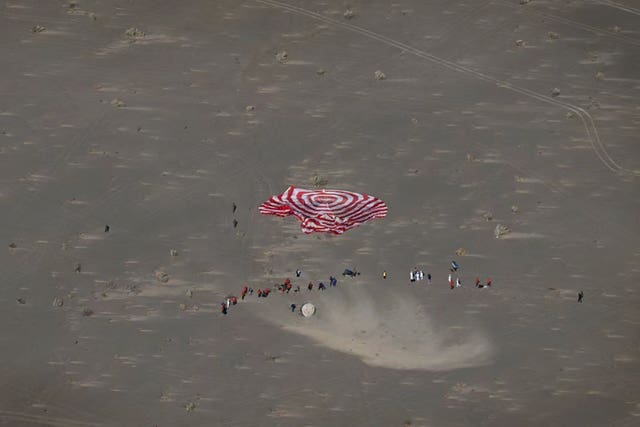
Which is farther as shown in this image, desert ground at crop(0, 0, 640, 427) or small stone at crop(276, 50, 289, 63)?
small stone at crop(276, 50, 289, 63)

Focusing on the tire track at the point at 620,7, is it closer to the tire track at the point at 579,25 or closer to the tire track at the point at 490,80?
the tire track at the point at 579,25

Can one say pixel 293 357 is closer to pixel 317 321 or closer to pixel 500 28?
pixel 317 321

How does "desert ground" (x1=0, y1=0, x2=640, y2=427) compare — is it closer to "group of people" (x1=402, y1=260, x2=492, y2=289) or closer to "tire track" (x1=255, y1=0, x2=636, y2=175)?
"tire track" (x1=255, y1=0, x2=636, y2=175)

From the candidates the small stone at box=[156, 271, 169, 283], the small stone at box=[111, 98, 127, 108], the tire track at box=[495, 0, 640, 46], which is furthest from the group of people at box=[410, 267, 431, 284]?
the tire track at box=[495, 0, 640, 46]

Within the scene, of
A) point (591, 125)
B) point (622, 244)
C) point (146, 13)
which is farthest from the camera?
point (146, 13)

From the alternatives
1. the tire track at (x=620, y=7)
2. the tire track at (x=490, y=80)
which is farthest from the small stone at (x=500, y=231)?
the tire track at (x=620, y=7)

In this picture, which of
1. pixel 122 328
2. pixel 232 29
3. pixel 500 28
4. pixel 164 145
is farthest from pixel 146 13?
pixel 122 328

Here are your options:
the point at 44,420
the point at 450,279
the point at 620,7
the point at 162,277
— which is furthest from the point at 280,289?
the point at 620,7
